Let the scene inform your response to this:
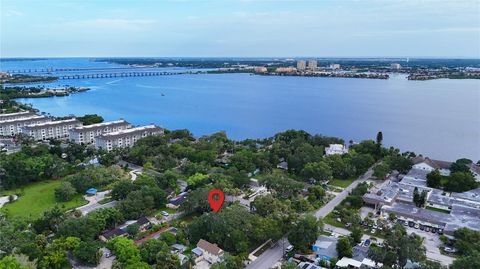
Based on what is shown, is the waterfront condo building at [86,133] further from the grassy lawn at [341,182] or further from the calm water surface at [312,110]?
the grassy lawn at [341,182]

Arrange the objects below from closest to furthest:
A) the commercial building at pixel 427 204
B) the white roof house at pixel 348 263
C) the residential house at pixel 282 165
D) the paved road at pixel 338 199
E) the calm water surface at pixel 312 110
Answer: the white roof house at pixel 348 263, the commercial building at pixel 427 204, the paved road at pixel 338 199, the residential house at pixel 282 165, the calm water surface at pixel 312 110

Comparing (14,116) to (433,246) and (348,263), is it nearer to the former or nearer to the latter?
(348,263)

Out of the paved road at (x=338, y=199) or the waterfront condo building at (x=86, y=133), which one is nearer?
the paved road at (x=338, y=199)

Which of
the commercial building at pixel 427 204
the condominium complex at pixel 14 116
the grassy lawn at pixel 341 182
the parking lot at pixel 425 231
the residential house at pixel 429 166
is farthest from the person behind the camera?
the condominium complex at pixel 14 116

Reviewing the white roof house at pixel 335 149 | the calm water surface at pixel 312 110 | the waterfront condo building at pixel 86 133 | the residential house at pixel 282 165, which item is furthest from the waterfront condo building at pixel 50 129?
the white roof house at pixel 335 149

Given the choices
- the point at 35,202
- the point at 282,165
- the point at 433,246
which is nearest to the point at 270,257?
the point at 433,246

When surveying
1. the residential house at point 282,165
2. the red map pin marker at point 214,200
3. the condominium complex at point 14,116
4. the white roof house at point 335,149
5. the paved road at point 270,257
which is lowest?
the paved road at point 270,257
